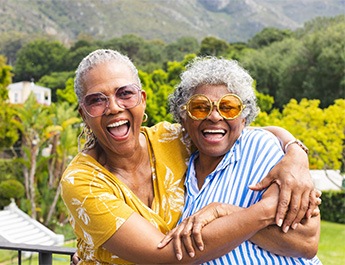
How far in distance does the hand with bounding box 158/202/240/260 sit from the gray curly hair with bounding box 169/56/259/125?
39cm

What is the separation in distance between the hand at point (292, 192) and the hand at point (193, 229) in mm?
131

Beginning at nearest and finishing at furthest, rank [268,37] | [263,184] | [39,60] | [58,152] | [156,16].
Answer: [263,184] < [58,152] < [268,37] < [39,60] < [156,16]

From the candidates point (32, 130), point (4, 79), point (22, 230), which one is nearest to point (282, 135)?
point (32, 130)

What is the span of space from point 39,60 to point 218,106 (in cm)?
5015

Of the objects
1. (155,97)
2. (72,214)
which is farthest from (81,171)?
(155,97)

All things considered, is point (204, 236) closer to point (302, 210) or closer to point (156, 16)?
point (302, 210)

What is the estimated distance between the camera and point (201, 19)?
269 feet

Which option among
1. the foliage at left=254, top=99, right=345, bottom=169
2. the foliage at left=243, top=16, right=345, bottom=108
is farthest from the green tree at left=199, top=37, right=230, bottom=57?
the foliage at left=254, top=99, right=345, bottom=169

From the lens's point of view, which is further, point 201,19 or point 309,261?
point 201,19

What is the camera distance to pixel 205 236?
5.43 ft

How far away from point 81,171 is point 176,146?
0.40 meters

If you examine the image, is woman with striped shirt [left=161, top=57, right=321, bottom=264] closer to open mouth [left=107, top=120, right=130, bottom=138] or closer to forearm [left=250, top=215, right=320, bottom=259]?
forearm [left=250, top=215, right=320, bottom=259]

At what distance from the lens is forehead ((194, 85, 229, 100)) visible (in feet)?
6.24

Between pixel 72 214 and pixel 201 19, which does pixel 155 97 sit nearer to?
pixel 72 214
